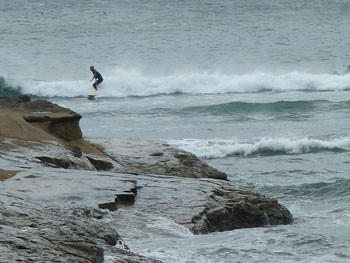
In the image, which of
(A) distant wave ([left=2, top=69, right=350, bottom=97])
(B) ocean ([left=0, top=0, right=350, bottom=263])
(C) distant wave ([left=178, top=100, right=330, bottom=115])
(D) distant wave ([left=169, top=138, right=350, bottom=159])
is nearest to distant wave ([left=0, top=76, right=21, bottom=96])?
(B) ocean ([left=0, top=0, right=350, bottom=263])

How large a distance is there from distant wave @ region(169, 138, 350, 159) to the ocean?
4cm

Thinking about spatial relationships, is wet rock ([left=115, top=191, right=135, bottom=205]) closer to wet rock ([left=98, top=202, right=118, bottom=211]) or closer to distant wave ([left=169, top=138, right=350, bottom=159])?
wet rock ([left=98, top=202, right=118, bottom=211])

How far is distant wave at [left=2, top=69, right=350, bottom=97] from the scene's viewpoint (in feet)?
110

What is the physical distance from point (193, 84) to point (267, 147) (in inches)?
618

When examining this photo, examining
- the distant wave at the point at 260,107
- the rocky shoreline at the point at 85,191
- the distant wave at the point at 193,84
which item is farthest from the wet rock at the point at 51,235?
the distant wave at the point at 193,84

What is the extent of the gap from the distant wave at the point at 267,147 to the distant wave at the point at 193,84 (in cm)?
1357

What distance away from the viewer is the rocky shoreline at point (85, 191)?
7.10 metres

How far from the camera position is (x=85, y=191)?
942cm

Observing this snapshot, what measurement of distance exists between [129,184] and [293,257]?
2.36m

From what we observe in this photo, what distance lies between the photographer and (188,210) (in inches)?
389

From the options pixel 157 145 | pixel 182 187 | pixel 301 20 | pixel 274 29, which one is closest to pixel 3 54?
pixel 274 29

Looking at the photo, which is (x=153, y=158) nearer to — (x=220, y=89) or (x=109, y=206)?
(x=109, y=206)

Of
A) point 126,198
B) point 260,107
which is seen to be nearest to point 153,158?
point 126,198

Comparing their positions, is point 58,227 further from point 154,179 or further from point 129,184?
point 154,179
